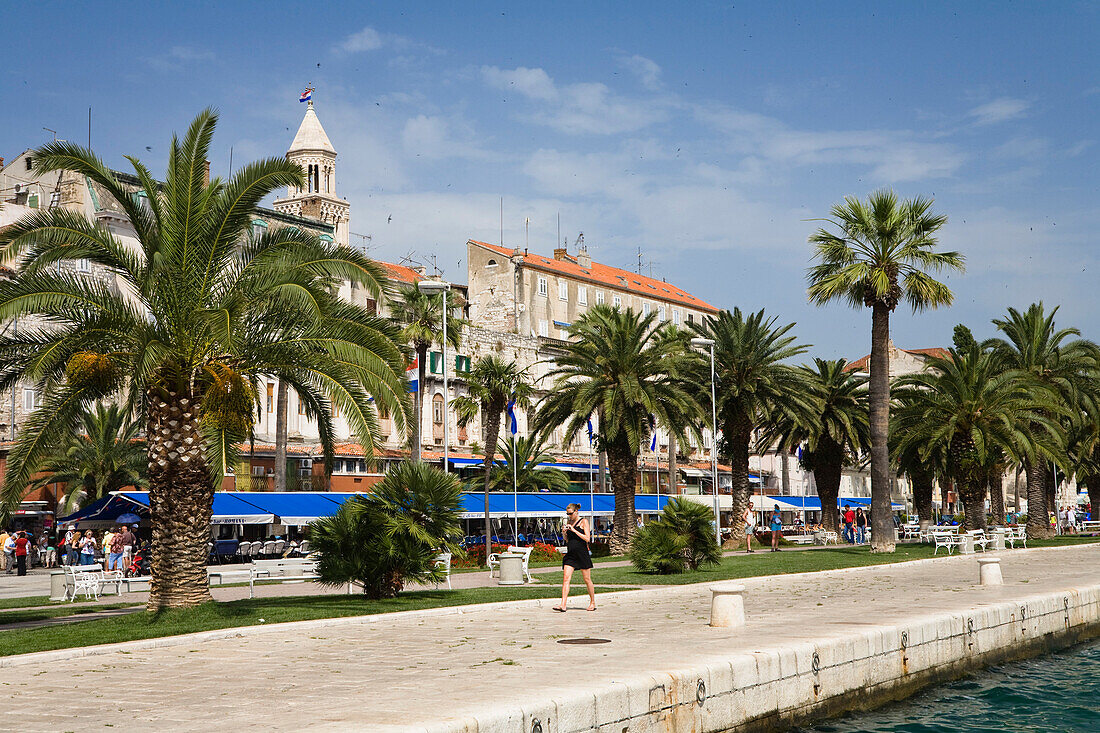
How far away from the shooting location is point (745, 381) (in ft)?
139

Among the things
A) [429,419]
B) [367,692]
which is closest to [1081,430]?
[429,419]

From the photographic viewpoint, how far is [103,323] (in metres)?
17.0

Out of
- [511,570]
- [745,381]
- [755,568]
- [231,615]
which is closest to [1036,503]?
[745,381]

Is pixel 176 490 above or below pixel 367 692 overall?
above

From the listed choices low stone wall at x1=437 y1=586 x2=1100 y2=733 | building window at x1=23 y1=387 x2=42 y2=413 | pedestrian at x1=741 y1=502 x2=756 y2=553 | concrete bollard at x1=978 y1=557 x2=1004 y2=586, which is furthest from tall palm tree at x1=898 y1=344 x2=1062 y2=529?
building window at x1=23 y1=387 x2=42 y2=413

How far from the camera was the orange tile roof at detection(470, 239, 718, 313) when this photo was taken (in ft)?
292

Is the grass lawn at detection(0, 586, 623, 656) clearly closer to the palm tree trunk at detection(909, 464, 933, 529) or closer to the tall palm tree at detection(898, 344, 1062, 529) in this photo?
the tall palm tree at detection(898, 344, 1062, 529)

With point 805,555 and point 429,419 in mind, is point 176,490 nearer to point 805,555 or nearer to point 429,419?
point 805,555

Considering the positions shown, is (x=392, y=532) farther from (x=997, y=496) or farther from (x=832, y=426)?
(x=997, y=496)

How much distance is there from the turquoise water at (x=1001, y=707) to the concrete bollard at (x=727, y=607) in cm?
218

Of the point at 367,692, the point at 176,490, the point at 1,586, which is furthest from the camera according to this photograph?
the point at 1,586

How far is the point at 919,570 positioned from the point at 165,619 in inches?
769

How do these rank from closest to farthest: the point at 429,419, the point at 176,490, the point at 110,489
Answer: the point at 176,490 < the point at 110,489 < the point at 429,419

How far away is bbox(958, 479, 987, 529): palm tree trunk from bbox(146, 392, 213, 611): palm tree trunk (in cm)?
2982
